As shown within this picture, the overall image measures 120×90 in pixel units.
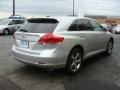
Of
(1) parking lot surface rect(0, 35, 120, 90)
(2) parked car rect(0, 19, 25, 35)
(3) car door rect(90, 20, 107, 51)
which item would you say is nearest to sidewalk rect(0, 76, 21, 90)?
(1) parking lot surface rect(0, 35, 120, 90)

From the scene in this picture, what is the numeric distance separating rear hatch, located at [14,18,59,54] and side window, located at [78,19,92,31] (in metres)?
0.95

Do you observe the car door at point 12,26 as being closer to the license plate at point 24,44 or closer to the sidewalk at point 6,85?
the license plate at point 24,44

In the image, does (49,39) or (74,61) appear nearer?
(49,39)

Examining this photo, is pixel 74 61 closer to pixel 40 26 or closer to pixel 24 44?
pixel 40 26

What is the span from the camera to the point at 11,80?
5.42 meters

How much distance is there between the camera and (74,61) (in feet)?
19.6

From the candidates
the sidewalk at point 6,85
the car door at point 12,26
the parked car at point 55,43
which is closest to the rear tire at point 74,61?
the parked car at point 55,43

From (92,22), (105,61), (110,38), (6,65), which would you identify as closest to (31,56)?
(6,65)

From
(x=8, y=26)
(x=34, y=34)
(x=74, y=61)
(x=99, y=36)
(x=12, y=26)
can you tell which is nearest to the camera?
(x=34, y=34)

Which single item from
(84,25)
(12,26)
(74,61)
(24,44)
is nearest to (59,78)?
(74,61)

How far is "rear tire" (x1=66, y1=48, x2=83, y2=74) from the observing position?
18.8 ft

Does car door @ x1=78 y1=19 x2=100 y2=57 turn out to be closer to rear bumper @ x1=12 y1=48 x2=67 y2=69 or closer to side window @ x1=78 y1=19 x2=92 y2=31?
side window @ x1=78 y1=19 x2=92 y2=31

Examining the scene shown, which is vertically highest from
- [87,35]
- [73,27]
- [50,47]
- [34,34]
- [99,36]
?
[73,27]

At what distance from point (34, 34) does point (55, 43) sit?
2.03 feet
